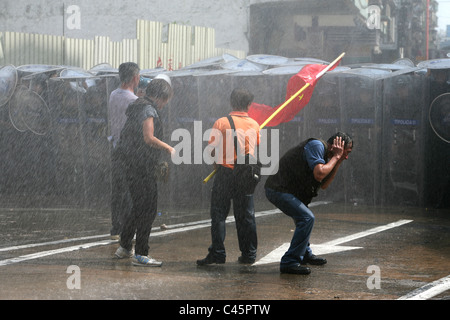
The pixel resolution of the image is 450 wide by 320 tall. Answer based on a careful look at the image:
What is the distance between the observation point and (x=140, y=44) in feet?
67.5

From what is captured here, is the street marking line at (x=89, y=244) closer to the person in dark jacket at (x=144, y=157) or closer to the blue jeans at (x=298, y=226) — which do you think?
the person in dark jacket at (x=144, y=157)

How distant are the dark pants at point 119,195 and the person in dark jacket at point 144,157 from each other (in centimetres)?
39


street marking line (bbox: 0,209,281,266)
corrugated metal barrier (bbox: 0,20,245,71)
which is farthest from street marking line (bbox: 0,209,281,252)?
corrugated metal barrier (bbox: 0,20,245,71)

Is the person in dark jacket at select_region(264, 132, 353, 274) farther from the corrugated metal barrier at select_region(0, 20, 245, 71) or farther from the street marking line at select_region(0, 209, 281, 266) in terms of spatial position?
the corrugated metal barrier at select_region(0, 20, 245, 71)

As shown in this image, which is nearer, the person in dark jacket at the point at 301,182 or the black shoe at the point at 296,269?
the person in dark jacket at the point at 301,182

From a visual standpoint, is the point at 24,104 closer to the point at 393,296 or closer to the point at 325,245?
the point at 325,245

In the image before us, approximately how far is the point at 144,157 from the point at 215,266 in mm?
1336

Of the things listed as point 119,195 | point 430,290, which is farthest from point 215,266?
point 430,290

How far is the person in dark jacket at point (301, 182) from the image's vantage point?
23.0ft

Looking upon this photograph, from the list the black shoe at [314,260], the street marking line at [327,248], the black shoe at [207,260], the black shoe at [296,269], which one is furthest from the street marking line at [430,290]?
the black shoe at [207,260]

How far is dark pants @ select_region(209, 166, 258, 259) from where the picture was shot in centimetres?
768

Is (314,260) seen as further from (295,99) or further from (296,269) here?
(295,99)

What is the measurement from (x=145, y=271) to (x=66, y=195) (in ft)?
24.3

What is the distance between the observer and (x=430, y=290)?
6516 millimetres
